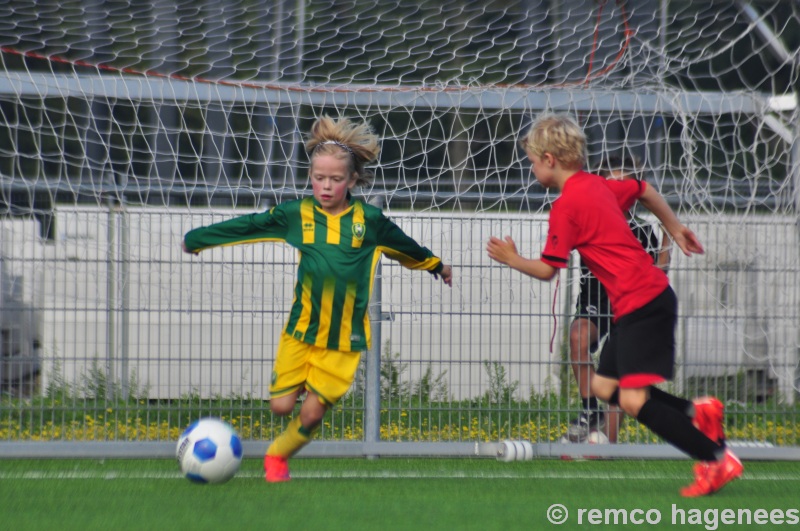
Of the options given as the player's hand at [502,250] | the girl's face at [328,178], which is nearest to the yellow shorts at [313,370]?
the girl's face at [328,178]

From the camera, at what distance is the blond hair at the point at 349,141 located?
16.6ft

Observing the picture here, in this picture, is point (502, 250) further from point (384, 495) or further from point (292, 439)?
point (292, 439)

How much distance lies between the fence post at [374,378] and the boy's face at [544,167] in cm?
145

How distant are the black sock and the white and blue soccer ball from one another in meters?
1.84

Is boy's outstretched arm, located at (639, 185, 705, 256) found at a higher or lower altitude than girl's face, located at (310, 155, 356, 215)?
lower

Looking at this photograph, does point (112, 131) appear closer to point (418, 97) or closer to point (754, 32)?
point (418, 97)

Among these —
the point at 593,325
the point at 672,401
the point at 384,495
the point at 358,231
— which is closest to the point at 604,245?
the point at 672,401

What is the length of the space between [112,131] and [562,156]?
3193 mm

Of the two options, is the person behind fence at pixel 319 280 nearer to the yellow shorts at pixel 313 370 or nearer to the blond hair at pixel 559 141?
the yellow shorts at pixel 313 370

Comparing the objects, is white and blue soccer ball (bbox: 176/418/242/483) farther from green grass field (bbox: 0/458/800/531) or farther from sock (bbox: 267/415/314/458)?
sock (bbox: 267/415/314/458)

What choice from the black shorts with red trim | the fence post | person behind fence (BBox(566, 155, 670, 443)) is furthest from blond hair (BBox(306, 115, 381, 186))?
person behind fence (BBox(566, 155, 670, 443))

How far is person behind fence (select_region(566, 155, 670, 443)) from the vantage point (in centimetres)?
613

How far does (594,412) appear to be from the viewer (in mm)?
6184

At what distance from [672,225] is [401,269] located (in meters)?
1.89
